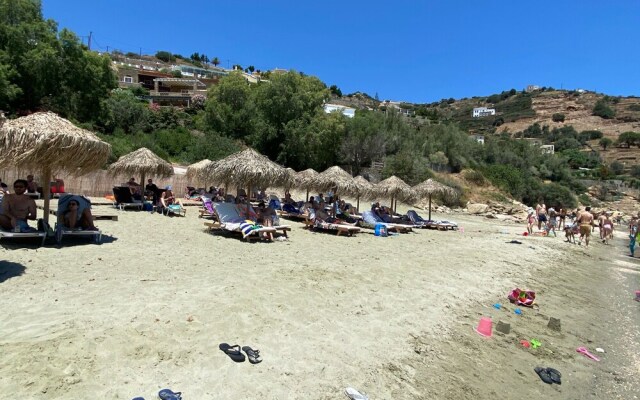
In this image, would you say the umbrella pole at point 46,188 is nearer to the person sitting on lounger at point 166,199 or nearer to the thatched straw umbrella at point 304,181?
the person sitting on lounger at point 166,199

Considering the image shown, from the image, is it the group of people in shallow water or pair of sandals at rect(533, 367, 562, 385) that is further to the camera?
the group of people in shallow water

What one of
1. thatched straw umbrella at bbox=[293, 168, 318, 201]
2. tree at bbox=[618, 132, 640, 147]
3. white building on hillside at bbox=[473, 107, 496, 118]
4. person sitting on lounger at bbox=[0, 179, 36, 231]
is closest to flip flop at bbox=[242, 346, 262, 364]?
person sitting on lounger at bbox=[0, 179, 36, 231]

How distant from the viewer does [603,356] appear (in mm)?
5859

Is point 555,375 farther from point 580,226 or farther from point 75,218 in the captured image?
point 580,226

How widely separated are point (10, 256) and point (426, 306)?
21.4ft

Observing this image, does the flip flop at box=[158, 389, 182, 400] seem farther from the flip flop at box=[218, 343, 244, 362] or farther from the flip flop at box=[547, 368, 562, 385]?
the flip flop at box=[547, 368, 562, 385]

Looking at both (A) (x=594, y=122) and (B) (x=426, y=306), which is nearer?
(B) (x=426, y=306)

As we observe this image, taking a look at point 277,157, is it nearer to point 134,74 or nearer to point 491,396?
point 491,396

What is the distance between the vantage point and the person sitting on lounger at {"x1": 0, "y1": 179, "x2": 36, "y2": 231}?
23.8 ft

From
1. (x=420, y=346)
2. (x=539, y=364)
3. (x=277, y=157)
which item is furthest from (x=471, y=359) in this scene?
(x=277, y=157)

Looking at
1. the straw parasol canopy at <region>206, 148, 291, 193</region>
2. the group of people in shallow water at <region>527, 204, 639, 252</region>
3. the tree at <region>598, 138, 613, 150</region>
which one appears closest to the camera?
the straw parasol canopy at <region>206, 148, 291, 193</region>

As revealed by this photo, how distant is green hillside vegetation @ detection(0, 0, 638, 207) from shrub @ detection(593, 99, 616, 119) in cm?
7268

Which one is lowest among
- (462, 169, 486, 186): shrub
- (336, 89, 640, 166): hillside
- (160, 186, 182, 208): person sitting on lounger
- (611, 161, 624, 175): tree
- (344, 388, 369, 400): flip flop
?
(344, 388, 369, 400): flip flop

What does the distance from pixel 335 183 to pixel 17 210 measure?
10.3 m
